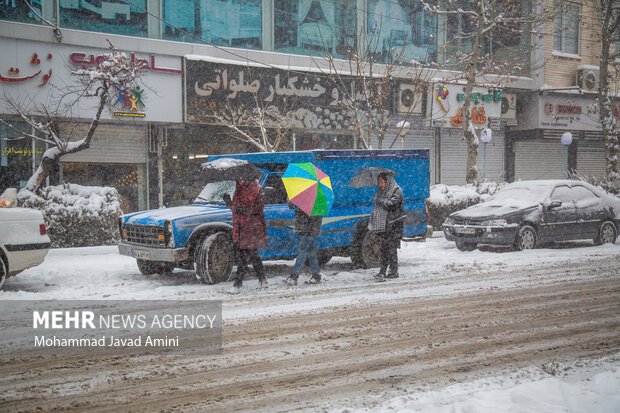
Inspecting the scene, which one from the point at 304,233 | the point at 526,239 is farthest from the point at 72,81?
the point at 526,239

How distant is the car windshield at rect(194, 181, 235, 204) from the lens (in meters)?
10.1

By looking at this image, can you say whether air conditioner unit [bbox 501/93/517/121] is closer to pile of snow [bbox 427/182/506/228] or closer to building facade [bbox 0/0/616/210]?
building facade [bbox 0/0/616/210]

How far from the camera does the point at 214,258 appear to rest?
924 cm

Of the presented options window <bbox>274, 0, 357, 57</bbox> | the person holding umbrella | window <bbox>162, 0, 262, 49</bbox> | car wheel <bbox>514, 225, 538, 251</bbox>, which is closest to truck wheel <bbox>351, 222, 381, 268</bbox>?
the person holding umbrella

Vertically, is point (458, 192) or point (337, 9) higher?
point (337, 9)

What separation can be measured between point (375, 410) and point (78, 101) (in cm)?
1435

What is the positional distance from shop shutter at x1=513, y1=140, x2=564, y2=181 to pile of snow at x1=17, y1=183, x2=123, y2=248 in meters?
19.4

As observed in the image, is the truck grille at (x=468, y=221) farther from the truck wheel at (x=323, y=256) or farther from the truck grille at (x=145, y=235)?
the truck grille at (x=145, y=235)

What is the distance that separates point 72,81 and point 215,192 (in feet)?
26.0

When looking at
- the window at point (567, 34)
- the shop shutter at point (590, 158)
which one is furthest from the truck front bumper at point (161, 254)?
the shop shutter at point (590, 158)

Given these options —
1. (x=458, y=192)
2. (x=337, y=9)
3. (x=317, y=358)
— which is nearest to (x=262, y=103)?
(x=337, y=9)

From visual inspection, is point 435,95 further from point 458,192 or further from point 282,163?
point 282,163

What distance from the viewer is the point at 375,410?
399 centimetres
